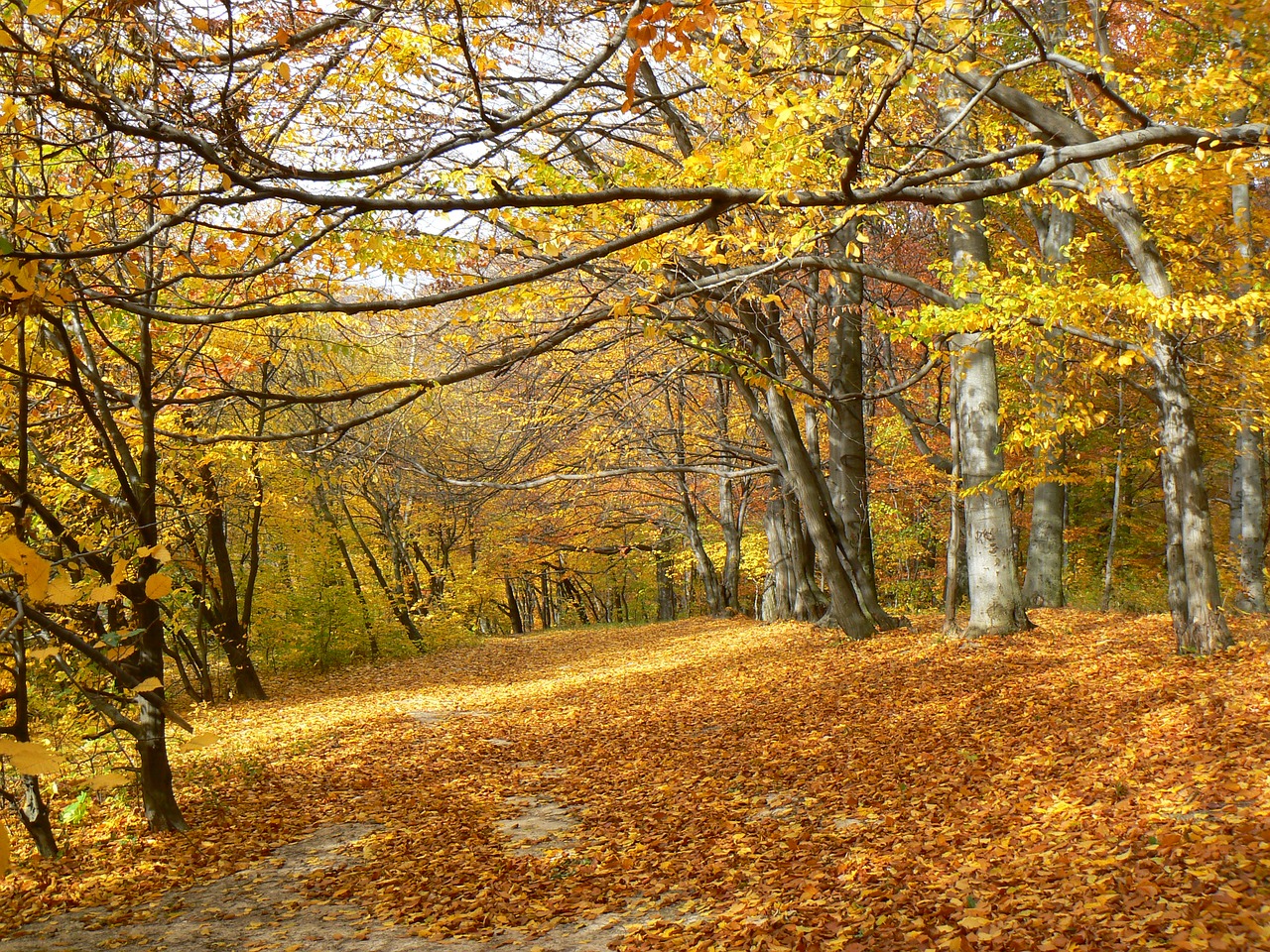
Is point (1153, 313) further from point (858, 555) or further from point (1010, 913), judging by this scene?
point (858, 555)

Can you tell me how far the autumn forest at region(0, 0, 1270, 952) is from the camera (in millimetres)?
3830

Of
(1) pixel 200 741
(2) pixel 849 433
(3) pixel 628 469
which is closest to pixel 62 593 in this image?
(1) pixel 200 741

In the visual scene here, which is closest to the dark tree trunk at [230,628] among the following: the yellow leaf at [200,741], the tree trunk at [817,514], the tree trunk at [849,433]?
the tree trunk at [817,514]

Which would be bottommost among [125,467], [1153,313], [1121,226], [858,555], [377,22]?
[858,555]

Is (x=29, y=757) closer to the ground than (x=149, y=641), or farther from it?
farther from it

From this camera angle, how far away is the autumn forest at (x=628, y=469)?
12.6ft

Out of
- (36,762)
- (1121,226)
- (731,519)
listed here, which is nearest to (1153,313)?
(1121,226)

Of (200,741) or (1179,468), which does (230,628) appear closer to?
(200,741)

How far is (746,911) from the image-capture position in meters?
3.94

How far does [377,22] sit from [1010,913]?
5.67 m

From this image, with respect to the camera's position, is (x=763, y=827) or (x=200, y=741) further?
(x=763, y=827)

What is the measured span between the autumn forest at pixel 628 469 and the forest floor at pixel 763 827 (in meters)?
0.04

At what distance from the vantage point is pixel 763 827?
5.25 m

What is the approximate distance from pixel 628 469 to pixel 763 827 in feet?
26.8
